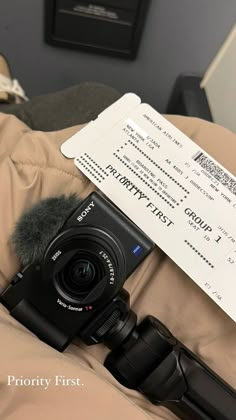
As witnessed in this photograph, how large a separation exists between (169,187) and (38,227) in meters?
0.15

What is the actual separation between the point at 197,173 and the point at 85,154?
13cm

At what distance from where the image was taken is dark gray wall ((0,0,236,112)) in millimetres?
909

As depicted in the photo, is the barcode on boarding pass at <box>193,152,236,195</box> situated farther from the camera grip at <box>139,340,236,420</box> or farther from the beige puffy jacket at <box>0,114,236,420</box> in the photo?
the camera grip at <box>139,340,236,420</box>

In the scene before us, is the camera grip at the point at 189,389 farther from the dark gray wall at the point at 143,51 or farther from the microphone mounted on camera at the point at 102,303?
the dark gray wall at the point at 143,51

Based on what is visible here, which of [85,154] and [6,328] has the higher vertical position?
[85,154]

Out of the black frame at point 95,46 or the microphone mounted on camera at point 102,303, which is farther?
the black frame at point 95,46

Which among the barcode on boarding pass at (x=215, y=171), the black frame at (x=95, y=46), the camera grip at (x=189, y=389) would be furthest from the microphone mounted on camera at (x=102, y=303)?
the black frame at (x=95, y=46)

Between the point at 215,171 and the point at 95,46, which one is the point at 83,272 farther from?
the point at 95,46

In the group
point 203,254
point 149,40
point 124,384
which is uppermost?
point 149,40

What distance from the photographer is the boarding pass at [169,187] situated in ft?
1.75

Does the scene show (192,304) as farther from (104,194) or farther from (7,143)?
(7,143)

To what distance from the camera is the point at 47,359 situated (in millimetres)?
430

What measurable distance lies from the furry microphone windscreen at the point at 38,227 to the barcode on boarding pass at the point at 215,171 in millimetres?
154

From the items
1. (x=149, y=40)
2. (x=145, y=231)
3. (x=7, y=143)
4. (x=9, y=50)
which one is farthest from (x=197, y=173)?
(x=9, y=50)
